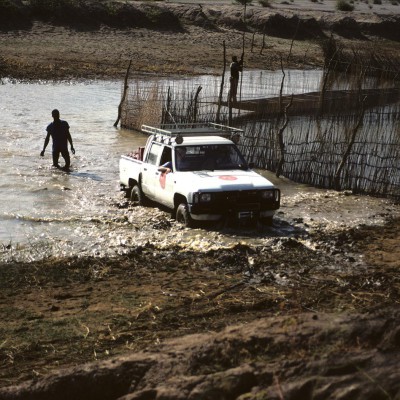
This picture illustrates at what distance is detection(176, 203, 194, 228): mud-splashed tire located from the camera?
13938 mm

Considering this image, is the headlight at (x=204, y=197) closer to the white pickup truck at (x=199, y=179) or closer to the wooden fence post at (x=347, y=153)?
the white pickup truck at (x=199, y=179)

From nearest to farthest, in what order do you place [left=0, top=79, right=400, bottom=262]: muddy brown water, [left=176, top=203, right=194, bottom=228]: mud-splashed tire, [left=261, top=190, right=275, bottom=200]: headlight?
[left=0, top=79, right=400, bottom=262]: muddy brown water, [left=261, top=190, right=275, bottom=200]: headlight, [left=176, top=203, right=194, bottom=228]: mud-splashed tire

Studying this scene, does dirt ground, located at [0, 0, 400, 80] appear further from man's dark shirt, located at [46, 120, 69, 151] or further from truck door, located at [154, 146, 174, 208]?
truck door, located at [154, 146, 174, 208]

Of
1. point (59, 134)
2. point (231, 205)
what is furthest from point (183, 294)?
point (59, 134)

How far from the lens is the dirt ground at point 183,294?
8156mm

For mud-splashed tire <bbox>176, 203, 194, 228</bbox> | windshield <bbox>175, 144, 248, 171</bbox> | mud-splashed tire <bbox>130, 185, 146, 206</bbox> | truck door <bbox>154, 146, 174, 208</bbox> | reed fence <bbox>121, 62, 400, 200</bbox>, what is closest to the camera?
mud-splashed tire <bbox>176, 203, 194, 228</bbox>

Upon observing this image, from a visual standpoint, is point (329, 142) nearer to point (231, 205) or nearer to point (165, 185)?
point (165, 185)

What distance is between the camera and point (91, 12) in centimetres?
4456

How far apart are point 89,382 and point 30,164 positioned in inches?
613

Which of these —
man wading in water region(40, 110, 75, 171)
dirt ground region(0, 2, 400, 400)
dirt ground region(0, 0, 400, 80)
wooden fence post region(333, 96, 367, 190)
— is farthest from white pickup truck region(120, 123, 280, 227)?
dirt ground region(0, 0, 400, 80)

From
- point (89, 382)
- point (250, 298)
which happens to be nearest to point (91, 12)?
point (250, 298)

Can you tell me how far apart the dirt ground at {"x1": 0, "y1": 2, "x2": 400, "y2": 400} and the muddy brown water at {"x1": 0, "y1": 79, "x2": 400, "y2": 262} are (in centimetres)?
32

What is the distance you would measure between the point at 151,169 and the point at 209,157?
1104 mm

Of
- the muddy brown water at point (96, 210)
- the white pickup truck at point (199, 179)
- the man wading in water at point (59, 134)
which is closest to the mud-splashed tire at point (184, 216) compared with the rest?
the white pickup truck at point (199, 179)
